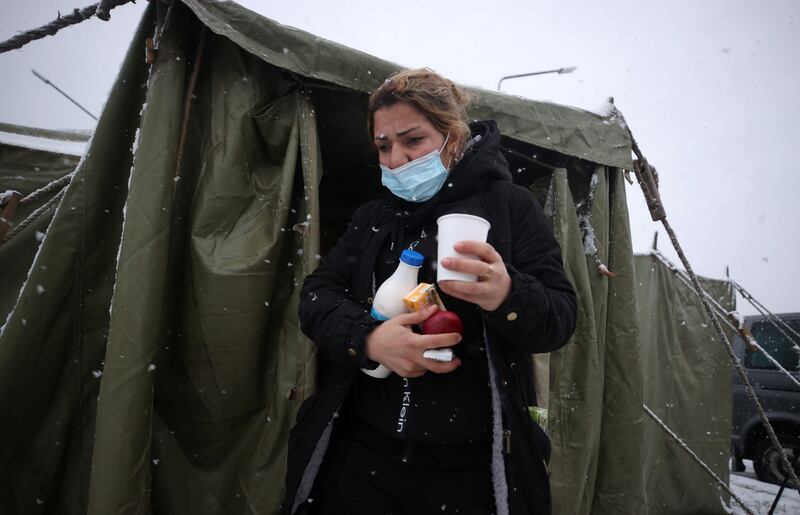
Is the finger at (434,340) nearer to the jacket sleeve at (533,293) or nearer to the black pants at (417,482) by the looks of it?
the jacket sleeve at (533,293)

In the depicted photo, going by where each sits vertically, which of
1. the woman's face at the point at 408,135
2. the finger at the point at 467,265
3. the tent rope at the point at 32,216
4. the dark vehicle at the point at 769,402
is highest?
the woman's face at the point at 408,135

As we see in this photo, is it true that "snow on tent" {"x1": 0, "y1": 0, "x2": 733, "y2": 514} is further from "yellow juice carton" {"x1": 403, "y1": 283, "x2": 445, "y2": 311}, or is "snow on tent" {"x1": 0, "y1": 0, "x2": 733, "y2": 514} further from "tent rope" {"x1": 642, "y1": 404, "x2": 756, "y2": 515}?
"yellow juice carton" {"x1": 403, "y1": 283, "x2": 445, "y2": 311}

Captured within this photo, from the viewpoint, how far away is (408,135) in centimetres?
130

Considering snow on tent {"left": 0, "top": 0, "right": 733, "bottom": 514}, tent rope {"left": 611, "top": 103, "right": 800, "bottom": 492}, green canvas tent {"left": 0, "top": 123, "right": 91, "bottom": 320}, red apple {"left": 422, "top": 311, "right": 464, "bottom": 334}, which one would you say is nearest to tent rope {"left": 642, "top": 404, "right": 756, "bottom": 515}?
tent rope {"left": 611, "top": 103, "right": 800, "bottom": 492}

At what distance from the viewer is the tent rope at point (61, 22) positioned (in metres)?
1.68

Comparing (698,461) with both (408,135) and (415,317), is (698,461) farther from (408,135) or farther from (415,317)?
(408,135)

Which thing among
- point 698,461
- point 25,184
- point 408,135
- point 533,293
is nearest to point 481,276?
point 533,293

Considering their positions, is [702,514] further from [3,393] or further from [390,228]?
[3,393]

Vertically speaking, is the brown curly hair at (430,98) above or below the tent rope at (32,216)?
above

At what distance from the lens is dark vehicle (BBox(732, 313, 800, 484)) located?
17.8 feet

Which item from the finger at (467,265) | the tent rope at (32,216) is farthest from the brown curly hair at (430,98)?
the tent rope at (32,216)

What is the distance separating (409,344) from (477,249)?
281mm

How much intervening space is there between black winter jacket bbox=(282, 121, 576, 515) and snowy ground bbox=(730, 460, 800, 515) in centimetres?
507

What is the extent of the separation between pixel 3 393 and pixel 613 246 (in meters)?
3.00
